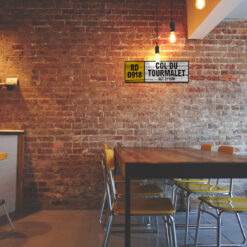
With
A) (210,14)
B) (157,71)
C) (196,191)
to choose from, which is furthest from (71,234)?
(210,14)

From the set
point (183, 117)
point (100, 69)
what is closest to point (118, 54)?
point (100, 69)

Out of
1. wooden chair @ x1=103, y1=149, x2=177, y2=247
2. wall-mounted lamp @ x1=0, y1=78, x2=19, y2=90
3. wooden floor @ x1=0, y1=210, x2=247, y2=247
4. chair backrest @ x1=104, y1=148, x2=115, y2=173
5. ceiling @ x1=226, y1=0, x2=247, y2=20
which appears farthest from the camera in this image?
wall-mounted lamp @ x1=0, y1=78, x2=19, y2=90

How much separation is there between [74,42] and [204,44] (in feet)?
6.71

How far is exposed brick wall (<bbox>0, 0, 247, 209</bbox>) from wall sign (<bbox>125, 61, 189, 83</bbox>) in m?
0.10

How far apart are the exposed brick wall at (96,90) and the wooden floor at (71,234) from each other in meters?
0.56

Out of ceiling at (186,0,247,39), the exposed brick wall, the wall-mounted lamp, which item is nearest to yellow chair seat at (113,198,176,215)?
the exposed brick wall

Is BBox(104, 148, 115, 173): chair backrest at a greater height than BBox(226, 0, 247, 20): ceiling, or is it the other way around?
BBox(226, 0, 247, 20): ceiling

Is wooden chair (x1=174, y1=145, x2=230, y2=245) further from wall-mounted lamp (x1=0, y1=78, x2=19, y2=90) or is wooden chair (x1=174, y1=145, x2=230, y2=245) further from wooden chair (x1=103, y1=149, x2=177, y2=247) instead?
wall-mounted lamp (x1=0, y1=78, x2=19, y2=90)

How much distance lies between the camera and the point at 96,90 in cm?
380

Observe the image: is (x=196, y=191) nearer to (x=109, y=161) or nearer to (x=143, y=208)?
(x=143, y=208)

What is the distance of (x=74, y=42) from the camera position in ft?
12.5

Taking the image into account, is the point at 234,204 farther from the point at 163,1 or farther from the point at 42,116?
the point at 163,1

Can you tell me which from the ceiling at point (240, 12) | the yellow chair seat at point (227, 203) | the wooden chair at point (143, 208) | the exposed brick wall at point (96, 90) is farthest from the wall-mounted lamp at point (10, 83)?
the ceiling at point (240, 12)

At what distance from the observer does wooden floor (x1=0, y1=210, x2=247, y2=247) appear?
8.26ft
